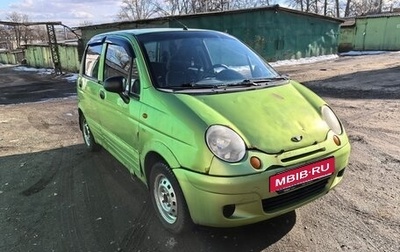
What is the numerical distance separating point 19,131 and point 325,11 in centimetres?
6539

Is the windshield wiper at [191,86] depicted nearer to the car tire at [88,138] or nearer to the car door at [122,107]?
the car door at [122,107]

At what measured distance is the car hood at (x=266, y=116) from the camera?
8.96 ft

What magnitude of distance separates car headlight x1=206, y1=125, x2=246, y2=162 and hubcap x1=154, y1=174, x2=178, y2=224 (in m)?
0.63

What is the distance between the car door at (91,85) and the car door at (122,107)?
8.3 inches

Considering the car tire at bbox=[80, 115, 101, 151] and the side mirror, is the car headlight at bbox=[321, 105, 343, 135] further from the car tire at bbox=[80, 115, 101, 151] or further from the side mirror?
the car tire at bbox=[80, 115, 101, 151]

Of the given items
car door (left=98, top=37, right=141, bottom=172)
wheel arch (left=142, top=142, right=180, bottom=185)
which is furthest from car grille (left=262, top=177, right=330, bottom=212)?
car door (left=98, top=37, right=141, bottom=172)

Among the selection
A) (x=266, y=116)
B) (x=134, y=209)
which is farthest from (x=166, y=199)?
(x=266, y=116)

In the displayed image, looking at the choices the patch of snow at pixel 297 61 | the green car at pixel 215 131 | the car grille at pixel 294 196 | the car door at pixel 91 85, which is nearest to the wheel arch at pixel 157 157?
the green car at pixel 215 131

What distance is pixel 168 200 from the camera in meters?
3.19

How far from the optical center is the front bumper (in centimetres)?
255

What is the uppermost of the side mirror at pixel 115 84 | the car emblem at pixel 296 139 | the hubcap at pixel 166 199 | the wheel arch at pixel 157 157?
the side mirror at pixel 115 84

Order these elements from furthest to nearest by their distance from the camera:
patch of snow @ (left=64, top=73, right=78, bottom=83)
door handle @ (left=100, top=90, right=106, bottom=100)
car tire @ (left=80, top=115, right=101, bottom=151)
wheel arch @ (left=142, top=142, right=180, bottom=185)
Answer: patch of snow @ (left=64, top=73, right=78, bottom=83) < car tire @ (left=80, top=115, right=101, bottom=151) < door handle @ (left=100, top=90, right=106, bottom=100) < wheel arch @ (left=142, top=142, right=180, bottom=185)

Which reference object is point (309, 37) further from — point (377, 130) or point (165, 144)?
point (165, 144)

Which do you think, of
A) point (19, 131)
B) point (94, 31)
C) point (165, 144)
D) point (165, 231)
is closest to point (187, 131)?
point (165, 144)
